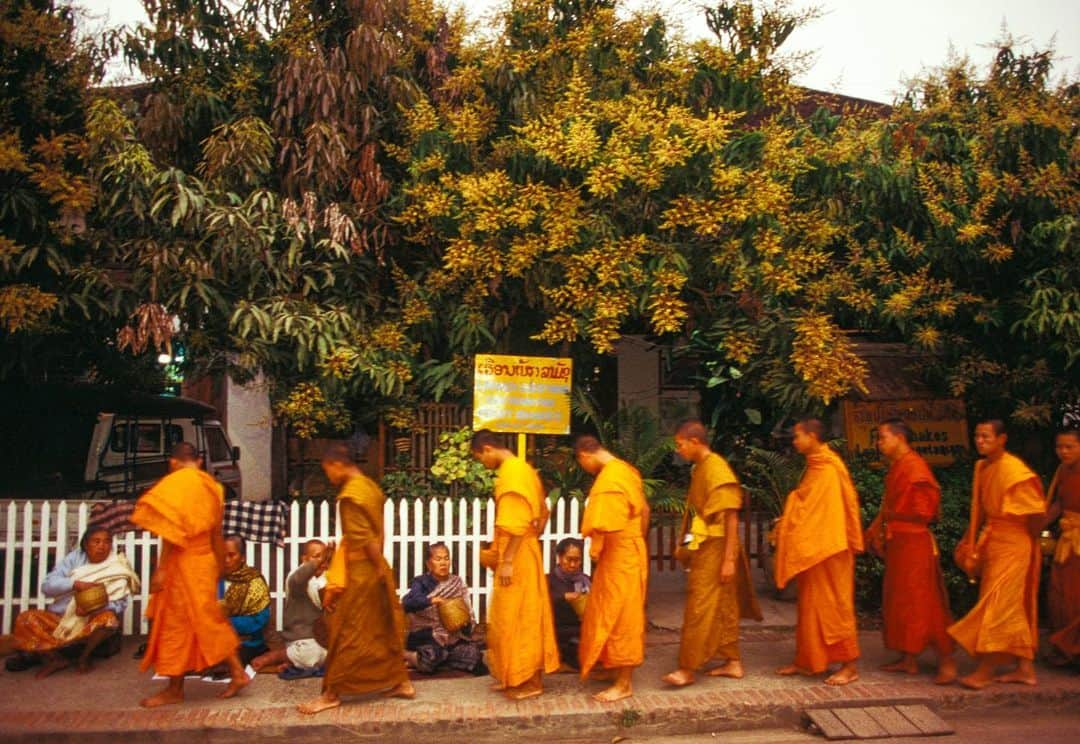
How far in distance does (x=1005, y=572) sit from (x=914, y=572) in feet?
1.83

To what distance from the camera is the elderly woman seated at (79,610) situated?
6250 millimetres

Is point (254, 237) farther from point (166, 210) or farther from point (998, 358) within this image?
point (998, 358)

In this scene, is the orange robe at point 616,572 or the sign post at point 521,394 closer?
the orange robe at point 616,572

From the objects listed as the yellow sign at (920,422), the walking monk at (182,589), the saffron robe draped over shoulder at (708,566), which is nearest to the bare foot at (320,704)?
the walking monk at (182,589)

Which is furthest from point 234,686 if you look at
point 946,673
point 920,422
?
point 920,422

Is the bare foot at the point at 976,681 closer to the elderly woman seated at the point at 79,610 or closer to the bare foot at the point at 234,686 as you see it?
the bare foot at the point at 234,686

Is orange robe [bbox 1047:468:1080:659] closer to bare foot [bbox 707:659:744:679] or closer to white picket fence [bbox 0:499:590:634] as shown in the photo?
bare foot [bbox 707:659:744:679]

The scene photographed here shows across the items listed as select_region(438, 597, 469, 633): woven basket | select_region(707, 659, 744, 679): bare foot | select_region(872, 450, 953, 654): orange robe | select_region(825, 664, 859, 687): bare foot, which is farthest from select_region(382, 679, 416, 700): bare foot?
select_region(872, 450, 953, 654): orange robe

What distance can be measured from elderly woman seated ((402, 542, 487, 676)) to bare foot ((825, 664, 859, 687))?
236cm

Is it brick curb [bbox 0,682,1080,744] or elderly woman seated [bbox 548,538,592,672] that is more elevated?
elderly woman seated [bbox 548,538,592,672]

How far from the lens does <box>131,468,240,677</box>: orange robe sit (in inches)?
214

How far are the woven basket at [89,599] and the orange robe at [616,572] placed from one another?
347 cm

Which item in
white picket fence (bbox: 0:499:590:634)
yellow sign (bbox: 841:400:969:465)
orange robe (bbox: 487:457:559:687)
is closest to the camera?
orange robe (bbox: 487:457:559:687)

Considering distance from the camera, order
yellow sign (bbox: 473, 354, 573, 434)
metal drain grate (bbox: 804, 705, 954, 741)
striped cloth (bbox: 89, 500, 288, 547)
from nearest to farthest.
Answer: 1. metal drain grate (bbox: 804, 705, 954, 741)
2. striped cloth (bbox: 89, 500, 288, 547)
3. yellow sign (bbox: 473, 354, 573, 434)
